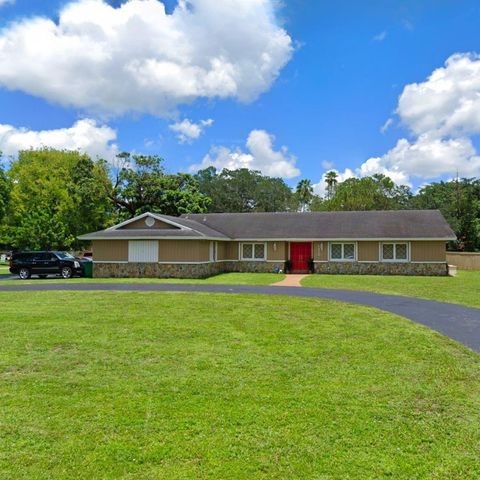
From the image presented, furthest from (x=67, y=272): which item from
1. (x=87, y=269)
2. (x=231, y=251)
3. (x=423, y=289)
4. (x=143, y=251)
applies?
(x=423, y=289)

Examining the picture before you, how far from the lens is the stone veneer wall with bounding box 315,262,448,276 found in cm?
2762

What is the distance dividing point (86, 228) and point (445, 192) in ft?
139

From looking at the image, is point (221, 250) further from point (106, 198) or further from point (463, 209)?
point (463, 209)

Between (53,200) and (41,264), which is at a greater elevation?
(53,200)

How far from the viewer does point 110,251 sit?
88.3 feet

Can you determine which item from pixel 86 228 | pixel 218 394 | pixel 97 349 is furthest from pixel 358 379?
pixel 86 228

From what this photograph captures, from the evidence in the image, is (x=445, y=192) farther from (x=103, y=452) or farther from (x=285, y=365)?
(x=103, y=452)

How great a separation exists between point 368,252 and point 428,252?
139 inches

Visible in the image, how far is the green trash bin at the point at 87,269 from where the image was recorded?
2708 cm

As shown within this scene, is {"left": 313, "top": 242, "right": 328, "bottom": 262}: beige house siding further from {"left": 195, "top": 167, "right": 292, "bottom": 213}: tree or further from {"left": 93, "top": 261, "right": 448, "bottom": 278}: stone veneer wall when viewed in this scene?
{"left": 195, "top": 167, "right": 292, "bottom": 213}: tree

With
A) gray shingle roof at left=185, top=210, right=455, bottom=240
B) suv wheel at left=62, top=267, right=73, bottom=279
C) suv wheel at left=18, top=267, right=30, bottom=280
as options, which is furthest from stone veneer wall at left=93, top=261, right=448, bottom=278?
suv wheel at left=18, top=267, right=30, bottom=280

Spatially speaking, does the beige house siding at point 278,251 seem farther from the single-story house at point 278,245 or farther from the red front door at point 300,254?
the red front door at point 300,254

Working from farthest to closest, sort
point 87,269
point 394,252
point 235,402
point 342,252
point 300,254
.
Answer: point 300,254 < point 342,252 < point 394,252 < point 87,269 < point 235,402

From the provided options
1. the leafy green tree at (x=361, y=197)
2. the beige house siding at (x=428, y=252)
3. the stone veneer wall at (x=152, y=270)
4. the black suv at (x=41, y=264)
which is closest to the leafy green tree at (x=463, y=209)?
the leafy green tree at (x=361, y=197)
